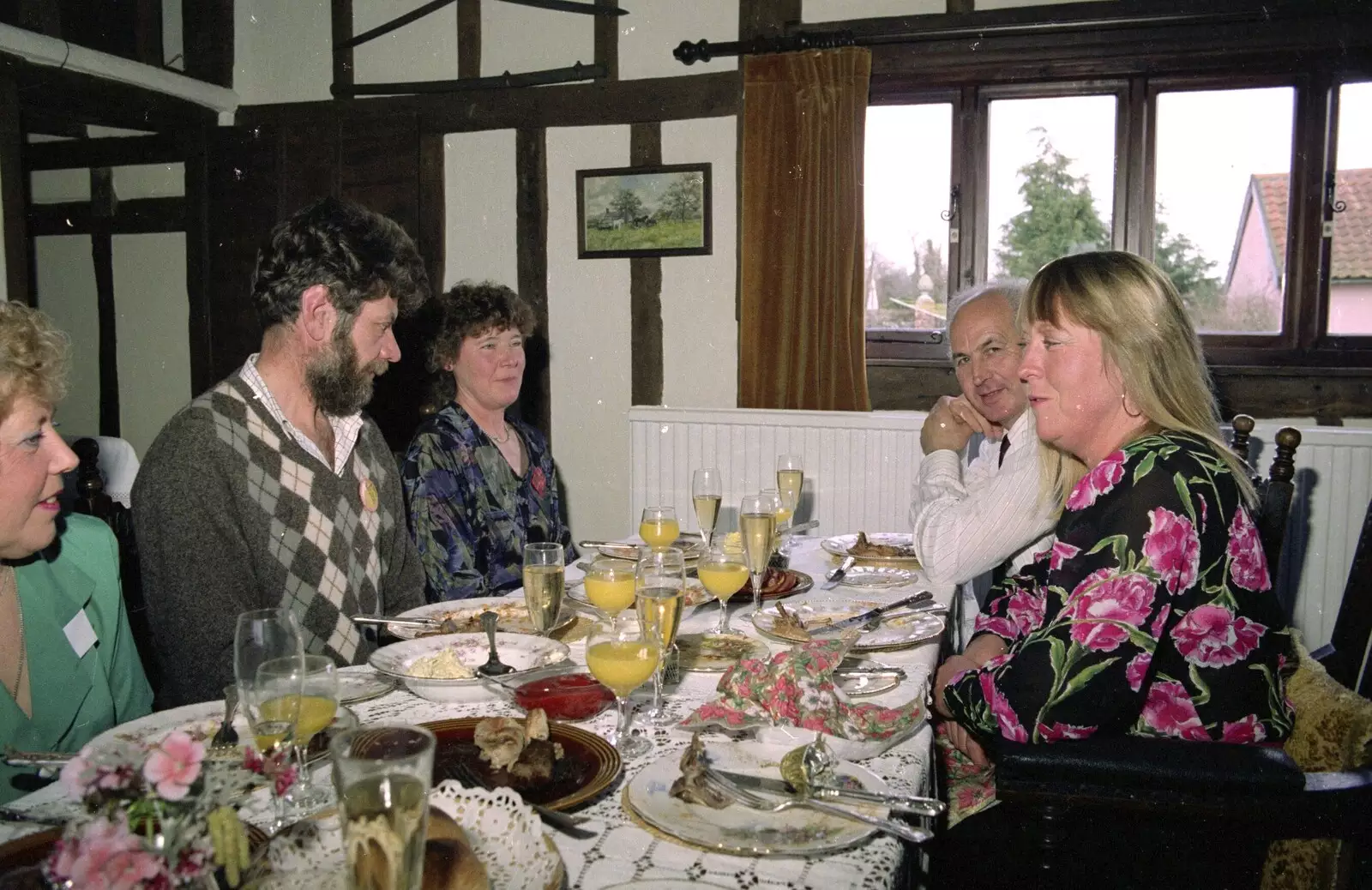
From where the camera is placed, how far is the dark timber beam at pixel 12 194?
454 cm

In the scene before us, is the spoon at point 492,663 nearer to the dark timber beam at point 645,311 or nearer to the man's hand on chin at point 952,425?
the man's hand on chin at point 952,425

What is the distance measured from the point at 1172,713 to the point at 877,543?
1.28m

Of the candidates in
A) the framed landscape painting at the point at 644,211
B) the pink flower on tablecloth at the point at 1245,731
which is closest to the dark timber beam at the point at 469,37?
the framed landscape painting at the point at 644,211

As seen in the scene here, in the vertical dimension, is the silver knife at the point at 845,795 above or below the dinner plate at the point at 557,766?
above

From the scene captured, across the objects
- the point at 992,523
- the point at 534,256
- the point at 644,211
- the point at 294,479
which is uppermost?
the point at 644,211

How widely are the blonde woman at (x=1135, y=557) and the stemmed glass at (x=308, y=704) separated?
0.91 m

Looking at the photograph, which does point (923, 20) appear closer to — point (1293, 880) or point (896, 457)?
point (896, 457)

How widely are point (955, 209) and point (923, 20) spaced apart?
795 millimetres

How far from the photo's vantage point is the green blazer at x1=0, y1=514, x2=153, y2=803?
1.47m

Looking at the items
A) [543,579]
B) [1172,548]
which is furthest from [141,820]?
[1172,548]

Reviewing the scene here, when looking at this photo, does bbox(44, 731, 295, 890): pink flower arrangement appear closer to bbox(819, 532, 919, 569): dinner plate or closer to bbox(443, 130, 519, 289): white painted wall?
bbox(819, 532, 919, 569): dinner plate

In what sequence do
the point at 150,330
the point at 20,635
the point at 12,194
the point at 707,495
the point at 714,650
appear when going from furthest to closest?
the point at 150,330 < the point at 12,194 < the point at 707,495 < the point at 714,650 < the point at 20,635

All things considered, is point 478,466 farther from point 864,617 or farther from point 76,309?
point 76,309

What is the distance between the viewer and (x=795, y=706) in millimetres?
1271
